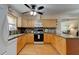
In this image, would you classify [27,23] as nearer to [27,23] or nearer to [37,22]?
[27,23]

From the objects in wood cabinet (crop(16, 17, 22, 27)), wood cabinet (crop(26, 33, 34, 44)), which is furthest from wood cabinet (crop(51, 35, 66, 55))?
wood cabinet (crop(16, 17, 22, 27))

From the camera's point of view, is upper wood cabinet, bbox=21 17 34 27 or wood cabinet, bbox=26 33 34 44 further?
upper wood cabinet, bbox=21 17 34 27

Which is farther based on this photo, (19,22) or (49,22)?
(49,22)

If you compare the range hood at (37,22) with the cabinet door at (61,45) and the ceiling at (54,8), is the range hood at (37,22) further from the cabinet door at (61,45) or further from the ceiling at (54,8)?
the cabinet door at (61,45)

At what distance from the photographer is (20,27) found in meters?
9.46

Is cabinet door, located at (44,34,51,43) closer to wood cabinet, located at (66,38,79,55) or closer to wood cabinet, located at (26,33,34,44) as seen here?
wood cabinet, located at (26,33,34,44)

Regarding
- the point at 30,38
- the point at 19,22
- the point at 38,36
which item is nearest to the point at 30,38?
the point at 30,38

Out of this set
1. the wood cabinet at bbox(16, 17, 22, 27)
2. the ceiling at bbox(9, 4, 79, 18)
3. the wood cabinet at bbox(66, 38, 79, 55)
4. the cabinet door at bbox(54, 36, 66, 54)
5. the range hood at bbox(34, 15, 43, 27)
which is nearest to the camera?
the wood cabinet at bbox(66, 38, 79, 55)

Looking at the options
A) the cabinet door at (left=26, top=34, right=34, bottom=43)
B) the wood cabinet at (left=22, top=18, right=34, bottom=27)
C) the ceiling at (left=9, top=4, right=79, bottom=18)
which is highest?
the ceiling at (left=9, top=4, right=79, bottom=18)

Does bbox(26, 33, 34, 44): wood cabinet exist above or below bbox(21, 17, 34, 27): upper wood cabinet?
below

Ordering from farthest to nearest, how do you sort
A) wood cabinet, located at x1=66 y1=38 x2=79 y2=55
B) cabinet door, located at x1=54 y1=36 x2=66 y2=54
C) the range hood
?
the range hood
cabinet door, located at x1=54 y1=36 x2=66 y2=54
wood cabinet, located at x1=66 y1=38 x2=79 y2=55

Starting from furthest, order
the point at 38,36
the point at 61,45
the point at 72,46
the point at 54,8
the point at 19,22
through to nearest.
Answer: the point at 19,22
the point at 38,36
the point at 54,8
the point at 61,45
the point at 72,46
